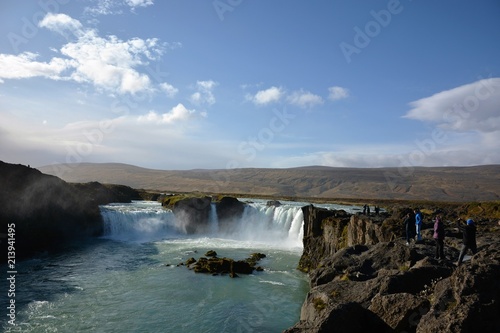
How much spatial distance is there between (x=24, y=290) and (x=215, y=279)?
14.5m

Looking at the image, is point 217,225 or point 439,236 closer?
point 439,236

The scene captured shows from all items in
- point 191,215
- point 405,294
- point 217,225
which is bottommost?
point 217,225

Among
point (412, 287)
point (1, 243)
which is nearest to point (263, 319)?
point (412, 287)

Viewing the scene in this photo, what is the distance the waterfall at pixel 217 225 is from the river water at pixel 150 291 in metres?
3.90

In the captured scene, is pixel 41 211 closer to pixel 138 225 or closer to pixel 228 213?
pixel 138 225

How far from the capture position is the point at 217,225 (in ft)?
195

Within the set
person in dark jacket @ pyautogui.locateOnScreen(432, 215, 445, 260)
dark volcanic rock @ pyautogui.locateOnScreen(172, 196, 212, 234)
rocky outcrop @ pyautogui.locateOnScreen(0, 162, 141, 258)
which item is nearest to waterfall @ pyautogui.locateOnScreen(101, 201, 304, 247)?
dark volcanic rock @ pyautogui.locateOnScreen(172, 196, 212, 234)

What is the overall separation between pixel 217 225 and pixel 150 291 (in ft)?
112

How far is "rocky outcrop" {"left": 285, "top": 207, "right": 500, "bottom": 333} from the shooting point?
327 inches

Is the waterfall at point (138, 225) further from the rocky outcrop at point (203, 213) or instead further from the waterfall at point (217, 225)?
the rocky outcrop at point (203, 213)

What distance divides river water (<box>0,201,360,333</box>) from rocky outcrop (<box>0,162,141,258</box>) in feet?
10.3

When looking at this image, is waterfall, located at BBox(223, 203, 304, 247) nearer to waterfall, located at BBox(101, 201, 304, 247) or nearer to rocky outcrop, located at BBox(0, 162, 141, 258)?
waterfall, located at BBox(101, 201, 304, 247)

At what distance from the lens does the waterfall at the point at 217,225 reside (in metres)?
51.6

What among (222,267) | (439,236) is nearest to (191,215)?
(222,267)
